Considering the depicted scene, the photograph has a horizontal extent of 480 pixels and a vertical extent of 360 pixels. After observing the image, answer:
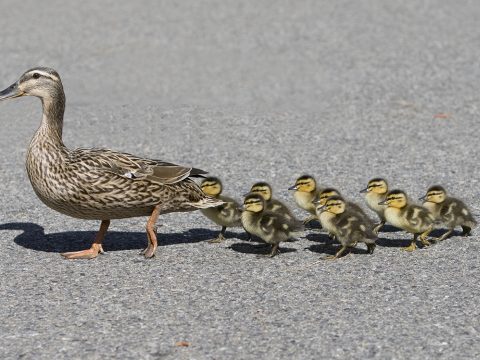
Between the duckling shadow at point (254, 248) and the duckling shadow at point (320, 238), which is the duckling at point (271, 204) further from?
the duckling shadow at point (320, 238)

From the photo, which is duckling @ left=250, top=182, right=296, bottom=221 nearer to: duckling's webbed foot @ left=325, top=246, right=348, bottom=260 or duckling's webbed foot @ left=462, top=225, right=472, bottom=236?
duckling's webbed foot @ left=325, top=246, right=348, bottom=260

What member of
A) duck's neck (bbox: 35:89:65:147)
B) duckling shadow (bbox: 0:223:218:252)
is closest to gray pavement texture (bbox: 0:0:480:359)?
duckling shadow (bbox: 0:223:218:252)

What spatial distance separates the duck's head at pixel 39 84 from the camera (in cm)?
789

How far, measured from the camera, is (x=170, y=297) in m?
6.93

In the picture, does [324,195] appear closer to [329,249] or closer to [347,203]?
[347,203]

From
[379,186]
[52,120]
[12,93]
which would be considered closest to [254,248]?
[379,186]

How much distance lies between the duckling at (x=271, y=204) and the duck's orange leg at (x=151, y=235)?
956 millimetres

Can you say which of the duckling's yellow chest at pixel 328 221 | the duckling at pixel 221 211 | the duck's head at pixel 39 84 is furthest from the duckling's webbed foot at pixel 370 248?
the duck's head at pixel 39 84

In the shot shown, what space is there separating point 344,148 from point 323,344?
5.25 m

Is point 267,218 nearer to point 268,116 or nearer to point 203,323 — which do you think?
point 203,323

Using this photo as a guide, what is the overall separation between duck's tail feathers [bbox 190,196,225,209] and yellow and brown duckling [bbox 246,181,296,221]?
1.26ft

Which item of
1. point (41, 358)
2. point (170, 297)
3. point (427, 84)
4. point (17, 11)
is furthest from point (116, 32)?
point (41, 358)

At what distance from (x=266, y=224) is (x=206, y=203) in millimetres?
595

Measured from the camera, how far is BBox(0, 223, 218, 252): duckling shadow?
8.20 metres
